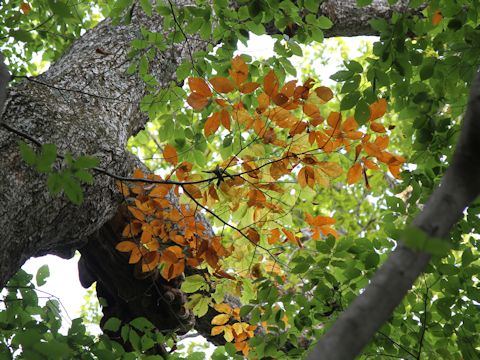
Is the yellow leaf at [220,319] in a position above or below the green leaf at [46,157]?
above

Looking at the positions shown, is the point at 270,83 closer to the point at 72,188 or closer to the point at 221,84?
the point at 221,84

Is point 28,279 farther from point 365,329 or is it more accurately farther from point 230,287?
point 365,329

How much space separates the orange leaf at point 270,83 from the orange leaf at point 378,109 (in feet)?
1.60

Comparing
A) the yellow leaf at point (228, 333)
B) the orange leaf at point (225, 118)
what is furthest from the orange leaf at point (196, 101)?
the yellow leaf at point (228, 333)

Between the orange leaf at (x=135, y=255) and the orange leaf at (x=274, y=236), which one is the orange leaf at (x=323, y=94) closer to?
the orange leaf at (x=274, y=236)

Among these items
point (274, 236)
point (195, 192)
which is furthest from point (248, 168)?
point (274, 236)

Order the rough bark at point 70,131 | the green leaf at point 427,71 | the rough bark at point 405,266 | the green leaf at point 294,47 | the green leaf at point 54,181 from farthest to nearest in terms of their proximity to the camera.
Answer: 1. the green leaf at point 294,47
2. the green leaf at point 427,71
3. the rough bark at point 70,131
4. the green leaf at point 54,181
5. the rough bark at point 405,266

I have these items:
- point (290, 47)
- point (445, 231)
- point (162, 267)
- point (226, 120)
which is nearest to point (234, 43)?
point (290, 47)

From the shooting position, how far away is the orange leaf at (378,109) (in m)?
2.61

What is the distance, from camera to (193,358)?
2.72 metres

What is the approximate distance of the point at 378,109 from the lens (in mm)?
2629

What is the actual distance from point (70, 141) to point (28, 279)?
2.92 feet

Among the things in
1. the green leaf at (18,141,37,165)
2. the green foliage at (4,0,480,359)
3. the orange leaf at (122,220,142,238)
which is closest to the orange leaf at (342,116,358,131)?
the green foliage at (4,0,480,359)

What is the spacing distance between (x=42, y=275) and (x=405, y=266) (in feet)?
7.25
